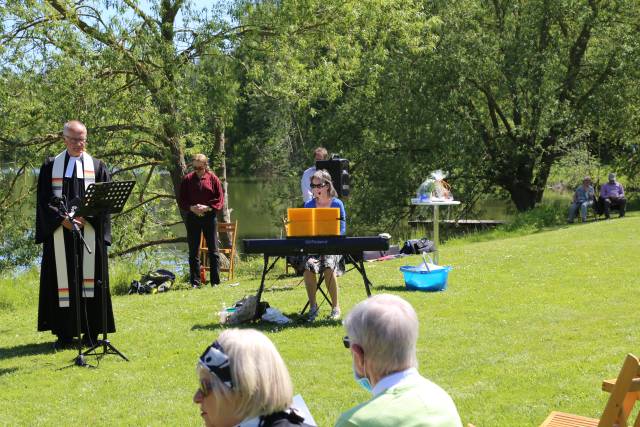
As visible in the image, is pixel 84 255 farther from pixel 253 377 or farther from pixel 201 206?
pixel 253 377

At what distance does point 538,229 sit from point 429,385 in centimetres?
1905

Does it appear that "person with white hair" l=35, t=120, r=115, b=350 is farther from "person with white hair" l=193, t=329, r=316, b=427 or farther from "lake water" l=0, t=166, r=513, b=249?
"lake water" l=0, t=166, r=513, b=249

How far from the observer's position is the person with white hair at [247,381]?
2646 mm

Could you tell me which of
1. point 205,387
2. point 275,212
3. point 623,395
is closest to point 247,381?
point 205,387

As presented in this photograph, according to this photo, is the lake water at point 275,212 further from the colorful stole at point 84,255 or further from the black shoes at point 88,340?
the colorful stole at point 84,255

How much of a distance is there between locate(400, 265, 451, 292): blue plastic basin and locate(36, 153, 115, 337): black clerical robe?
430 centimetres

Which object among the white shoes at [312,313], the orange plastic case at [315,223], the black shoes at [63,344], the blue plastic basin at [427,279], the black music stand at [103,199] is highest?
the black music stand at [103,199]

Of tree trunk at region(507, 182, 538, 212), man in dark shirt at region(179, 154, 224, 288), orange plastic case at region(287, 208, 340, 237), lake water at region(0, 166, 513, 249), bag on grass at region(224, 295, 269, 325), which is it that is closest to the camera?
orange plastic case at region(287, 208, 340, 237)

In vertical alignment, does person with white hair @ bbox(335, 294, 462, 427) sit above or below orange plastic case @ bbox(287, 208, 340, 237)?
below

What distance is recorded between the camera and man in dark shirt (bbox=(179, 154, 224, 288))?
42.9 ft

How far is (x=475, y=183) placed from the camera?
28.0 meters

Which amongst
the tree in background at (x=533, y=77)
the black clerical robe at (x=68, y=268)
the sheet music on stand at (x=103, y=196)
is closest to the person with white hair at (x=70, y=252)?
the black clerical robe at (x=68, y=268)

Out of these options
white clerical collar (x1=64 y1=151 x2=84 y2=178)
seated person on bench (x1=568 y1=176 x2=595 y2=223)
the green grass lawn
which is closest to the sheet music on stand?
white clerical collar (x1=64 y1=151 x2=84 y2=178)

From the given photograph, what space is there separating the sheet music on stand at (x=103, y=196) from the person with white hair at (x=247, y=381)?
4.78 meters
